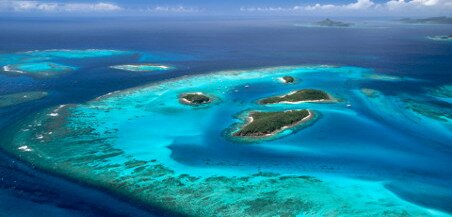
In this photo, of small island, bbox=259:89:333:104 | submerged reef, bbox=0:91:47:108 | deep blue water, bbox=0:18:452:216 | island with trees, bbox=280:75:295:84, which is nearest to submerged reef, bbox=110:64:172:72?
deep blue water, bbox=0:18:452:216

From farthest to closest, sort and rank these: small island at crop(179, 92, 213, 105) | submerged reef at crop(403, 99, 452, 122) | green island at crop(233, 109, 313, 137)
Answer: small island at crop(179, 92, 213, 105) < submerged reef at crop(403, 99, 452, 122) < green island at crop(233, 109, 313, 137)

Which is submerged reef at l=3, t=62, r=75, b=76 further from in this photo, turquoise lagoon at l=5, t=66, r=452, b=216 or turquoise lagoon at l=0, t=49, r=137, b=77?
turquoise lagoon at l=5, t=66, r=452, b=216

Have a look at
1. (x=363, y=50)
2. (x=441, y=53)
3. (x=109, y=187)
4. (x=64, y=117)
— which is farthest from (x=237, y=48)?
(x=109, y=187)

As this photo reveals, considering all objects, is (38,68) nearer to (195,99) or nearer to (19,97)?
(19,97)

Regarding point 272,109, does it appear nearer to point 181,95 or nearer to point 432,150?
point 181,95

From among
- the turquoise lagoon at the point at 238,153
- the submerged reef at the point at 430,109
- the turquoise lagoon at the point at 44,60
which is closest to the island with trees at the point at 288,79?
the turquoise lagoon at the point at 238,153
